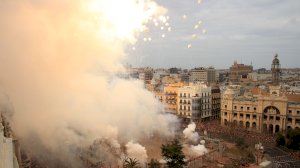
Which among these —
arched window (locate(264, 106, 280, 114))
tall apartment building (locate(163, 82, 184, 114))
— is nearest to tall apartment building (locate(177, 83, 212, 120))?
tall apartment building (locate(163, 82, 184, 114))

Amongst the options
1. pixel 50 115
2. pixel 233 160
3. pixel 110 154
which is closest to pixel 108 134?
pixel 110 154

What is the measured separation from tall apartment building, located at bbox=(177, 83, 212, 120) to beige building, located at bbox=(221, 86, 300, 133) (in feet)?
11.2

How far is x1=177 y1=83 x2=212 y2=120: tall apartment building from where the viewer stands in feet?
166

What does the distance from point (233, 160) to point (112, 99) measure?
16.2 metres

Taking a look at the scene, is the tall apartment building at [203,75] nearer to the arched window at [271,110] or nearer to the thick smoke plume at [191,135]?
the arched window at [271,110]

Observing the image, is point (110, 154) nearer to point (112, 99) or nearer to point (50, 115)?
point (50, 115)

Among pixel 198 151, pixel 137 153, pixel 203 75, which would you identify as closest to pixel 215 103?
pixel 198 151

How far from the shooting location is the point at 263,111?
151 feet

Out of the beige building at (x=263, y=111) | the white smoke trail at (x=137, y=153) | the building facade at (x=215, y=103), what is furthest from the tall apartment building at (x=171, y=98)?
the white smoke trail at (x=137, y=153)

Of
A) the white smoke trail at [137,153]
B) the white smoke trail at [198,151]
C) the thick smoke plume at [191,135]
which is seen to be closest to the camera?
the white smoke trail at [137,153]

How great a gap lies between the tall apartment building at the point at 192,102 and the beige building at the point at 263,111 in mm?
3404

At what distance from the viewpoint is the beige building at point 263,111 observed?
145 ft

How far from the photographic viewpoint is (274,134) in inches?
1737

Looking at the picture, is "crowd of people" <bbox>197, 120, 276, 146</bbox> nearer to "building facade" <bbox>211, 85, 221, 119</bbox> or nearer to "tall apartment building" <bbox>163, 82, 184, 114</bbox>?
"tall apartment building" <bbox>163, 82, 184, 114</bbox>
